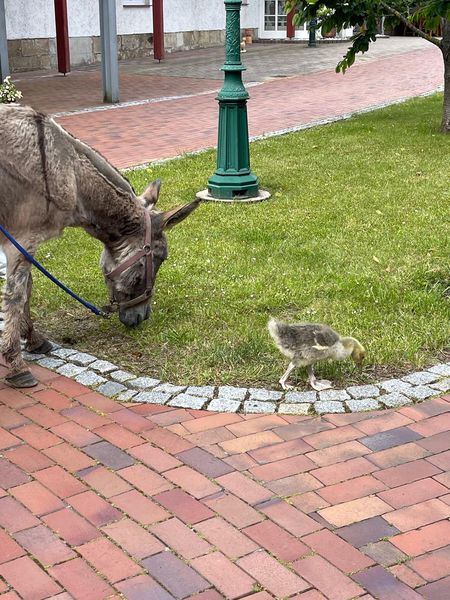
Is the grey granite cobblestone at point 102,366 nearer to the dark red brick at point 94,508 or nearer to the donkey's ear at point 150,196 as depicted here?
the donkey's ear at point 150,196

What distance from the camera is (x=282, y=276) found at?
690 centimetres

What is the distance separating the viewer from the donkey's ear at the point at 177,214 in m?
5.43

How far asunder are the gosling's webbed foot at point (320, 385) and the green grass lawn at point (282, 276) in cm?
12

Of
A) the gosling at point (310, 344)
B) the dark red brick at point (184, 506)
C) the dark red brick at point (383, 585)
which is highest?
the gosling at point (310, 344)

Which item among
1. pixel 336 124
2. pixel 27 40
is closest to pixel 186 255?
pixel 336 124

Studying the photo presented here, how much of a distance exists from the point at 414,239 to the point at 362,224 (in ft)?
2.23

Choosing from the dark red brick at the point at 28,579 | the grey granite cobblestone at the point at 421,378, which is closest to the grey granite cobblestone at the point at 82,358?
the grey granite cobblestone at the point at 421,378

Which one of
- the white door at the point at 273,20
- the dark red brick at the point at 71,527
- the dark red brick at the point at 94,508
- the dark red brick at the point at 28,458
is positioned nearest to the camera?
the dark red brick at the point at 71,527

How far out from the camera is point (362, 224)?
8.38 metres

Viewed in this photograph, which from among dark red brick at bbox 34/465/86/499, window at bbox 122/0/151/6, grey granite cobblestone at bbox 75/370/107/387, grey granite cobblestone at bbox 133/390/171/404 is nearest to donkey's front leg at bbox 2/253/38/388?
grey granite cobblestone at bbox 75/370/107/387

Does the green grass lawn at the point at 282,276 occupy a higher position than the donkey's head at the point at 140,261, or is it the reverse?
the donkey's head at the point at 140,261

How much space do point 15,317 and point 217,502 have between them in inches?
73.8

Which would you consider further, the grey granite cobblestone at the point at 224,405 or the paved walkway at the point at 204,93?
the paved walkway at the point at 204,93

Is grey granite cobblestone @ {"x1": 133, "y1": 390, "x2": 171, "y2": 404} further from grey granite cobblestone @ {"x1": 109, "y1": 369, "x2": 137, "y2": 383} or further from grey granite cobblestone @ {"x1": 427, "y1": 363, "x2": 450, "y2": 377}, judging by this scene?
grey granite cobblestone @ {"x1": 427, "y1": 363, "x2": 450, "y2": 377}
